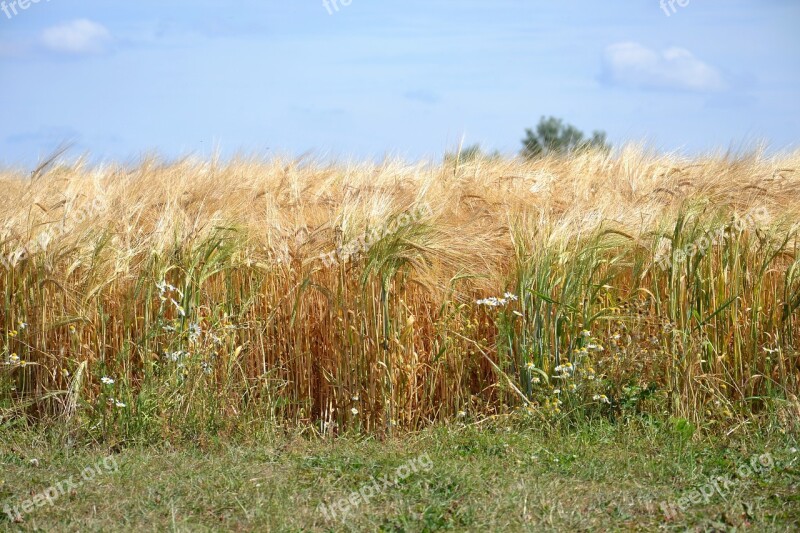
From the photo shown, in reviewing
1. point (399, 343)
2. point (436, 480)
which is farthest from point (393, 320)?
point (436, 480)

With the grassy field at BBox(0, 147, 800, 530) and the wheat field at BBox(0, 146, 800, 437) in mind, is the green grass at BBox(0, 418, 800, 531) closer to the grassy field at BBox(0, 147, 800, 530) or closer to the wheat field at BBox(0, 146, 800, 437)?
the grassy field at BBox(0, 147, 800, 530)

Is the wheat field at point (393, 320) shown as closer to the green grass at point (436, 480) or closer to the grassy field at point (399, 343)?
the grassy field at point (399, 343)

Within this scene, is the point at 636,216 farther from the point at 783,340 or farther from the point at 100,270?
the point at 100,270

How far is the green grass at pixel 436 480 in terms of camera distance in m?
3.14

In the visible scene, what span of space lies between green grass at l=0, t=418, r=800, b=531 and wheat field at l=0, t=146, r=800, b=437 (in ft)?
0.56

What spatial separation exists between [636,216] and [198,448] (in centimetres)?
264

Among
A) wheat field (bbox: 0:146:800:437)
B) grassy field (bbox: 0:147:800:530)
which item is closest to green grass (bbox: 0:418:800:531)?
grassy field (bbox: 0:147:800:530)

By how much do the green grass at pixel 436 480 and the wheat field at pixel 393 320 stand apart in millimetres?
172

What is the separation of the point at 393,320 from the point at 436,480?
953 millimetres

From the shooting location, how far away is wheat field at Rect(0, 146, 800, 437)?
4.14 m

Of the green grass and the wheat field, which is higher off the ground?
the wheat field

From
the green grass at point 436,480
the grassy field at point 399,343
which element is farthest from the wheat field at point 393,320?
the green grass at point 436,480

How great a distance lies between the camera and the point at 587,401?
4168 millimetres

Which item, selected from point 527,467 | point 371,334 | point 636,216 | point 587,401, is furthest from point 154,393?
point 636,216
